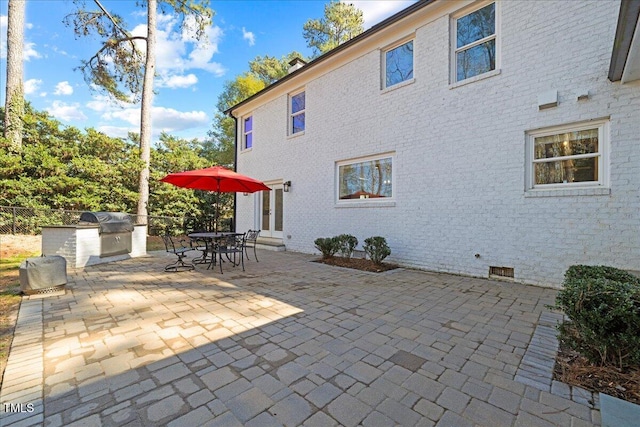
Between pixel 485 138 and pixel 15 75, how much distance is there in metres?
15.4

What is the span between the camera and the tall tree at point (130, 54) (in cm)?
1131

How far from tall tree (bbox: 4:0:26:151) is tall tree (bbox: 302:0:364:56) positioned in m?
13.4

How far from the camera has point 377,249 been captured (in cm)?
650

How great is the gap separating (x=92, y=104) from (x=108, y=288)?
39.8 feet

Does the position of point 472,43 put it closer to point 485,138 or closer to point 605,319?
point 485,138

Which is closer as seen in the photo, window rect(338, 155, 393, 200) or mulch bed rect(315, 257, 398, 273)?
mulch bed rect(315, 257, 398, 273)

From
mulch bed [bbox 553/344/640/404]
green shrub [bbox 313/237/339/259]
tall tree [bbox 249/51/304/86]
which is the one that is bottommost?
mulch bed [bbox 553/344/640/404]

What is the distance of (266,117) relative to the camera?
11.1 metres

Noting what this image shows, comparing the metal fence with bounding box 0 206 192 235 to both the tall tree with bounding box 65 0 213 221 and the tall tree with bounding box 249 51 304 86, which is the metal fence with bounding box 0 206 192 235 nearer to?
the tall tree with bounding box 65 0 213 221

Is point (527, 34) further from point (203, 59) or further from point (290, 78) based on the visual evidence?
point (203, 59)

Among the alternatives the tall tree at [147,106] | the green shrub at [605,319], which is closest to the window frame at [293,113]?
the tall tree at [147,106]

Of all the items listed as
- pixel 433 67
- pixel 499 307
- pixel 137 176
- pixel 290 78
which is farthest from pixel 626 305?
pixel 137 176

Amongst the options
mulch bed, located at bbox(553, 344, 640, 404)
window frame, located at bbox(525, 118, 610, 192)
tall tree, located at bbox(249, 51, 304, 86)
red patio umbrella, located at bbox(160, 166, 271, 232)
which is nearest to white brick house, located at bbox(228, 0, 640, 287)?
window frame, located at bbox(525, 118, 610, 192)

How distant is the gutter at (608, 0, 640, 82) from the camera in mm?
2623
